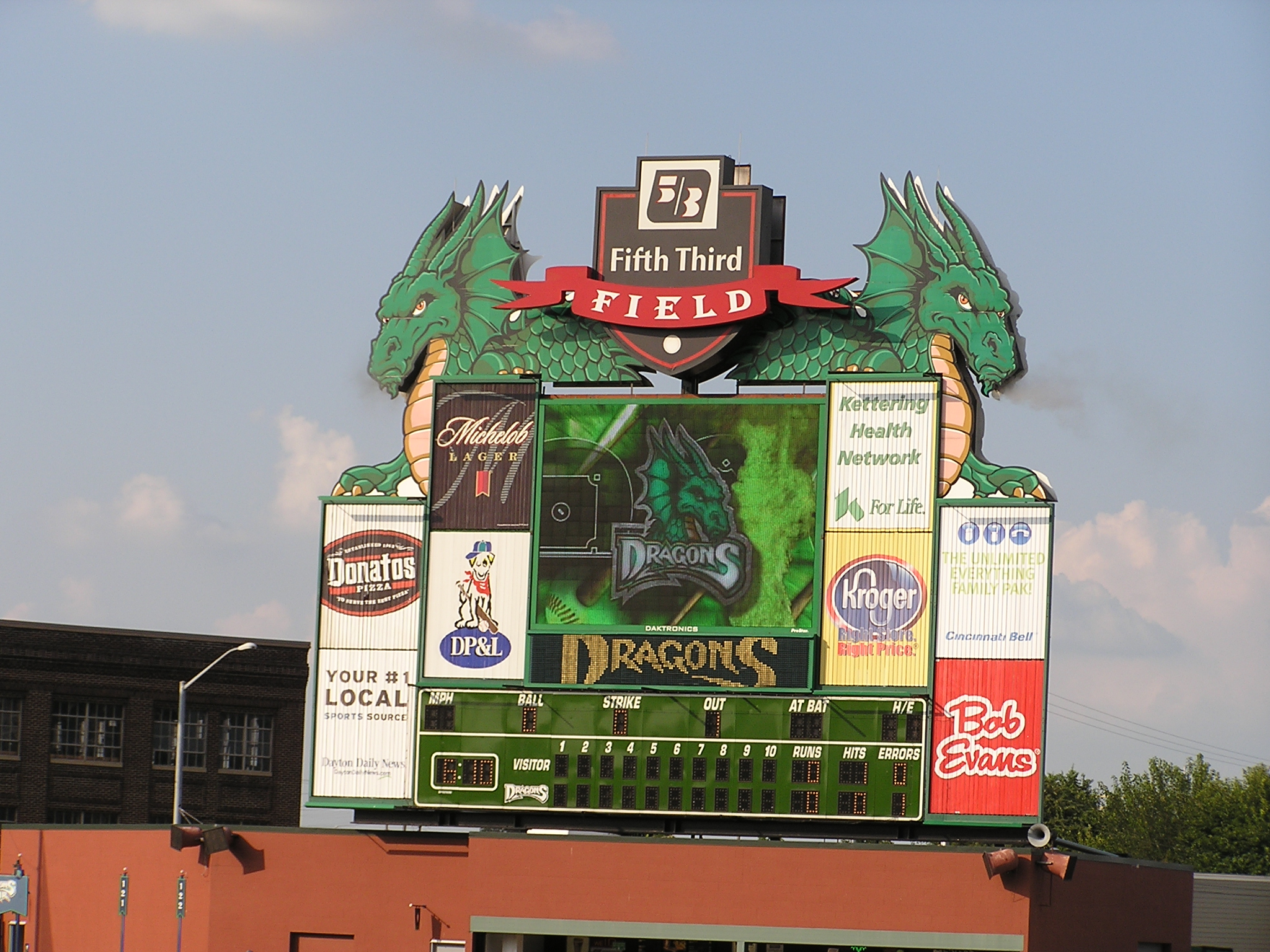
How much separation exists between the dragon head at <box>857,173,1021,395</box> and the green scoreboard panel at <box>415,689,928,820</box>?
26.5 feet

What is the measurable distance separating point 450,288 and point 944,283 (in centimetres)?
1183

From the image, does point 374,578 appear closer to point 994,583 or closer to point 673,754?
point 673,754

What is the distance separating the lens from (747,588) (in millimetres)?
44625

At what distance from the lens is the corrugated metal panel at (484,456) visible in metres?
46.3

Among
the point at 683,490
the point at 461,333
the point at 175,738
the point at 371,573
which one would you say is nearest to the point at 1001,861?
the point at 683,490

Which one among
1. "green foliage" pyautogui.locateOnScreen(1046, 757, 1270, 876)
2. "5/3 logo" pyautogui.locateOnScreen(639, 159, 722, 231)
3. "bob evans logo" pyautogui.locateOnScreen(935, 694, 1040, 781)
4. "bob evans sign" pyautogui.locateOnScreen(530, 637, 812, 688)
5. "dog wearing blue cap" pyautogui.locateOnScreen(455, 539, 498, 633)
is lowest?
"green foliage" pyautogui.locateOnScreen(1046, 757, 1270, 876)

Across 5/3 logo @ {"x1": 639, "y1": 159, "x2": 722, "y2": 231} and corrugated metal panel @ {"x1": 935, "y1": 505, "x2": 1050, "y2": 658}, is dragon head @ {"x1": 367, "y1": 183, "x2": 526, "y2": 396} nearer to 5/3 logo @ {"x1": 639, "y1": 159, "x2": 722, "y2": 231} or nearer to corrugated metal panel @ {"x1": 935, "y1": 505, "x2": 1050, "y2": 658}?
5/3 logo @ {"x1": 639, "y1": 159, "x2": 722, "y2": 231}

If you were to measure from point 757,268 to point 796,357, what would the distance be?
219 centimetres

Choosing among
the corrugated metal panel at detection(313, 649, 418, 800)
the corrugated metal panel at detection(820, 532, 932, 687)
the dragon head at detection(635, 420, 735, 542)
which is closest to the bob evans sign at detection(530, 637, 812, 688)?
the corrugated metal panel at detection(820, 532, 932, 687)

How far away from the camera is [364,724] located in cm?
4675

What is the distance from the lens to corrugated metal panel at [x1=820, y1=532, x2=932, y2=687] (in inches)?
1734

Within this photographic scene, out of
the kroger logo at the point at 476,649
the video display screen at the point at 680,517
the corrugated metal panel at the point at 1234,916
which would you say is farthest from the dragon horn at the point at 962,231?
the corrugated metal panel at the point at 1234,916

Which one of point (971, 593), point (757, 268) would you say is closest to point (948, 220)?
point (757, 268)

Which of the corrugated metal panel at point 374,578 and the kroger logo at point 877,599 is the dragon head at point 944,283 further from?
the corrugated metal panel at point 374,578
